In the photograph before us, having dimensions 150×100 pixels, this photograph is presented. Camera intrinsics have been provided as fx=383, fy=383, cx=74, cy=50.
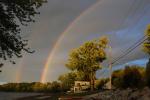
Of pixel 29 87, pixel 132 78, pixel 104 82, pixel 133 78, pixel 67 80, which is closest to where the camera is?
pixel 133 78

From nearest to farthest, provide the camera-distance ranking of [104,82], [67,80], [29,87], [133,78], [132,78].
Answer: [133,78], [132,78], [104,82], [67,80], [29,87]

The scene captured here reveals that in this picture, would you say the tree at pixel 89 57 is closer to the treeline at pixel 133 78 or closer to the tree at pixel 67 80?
the tree at pixel 67 80

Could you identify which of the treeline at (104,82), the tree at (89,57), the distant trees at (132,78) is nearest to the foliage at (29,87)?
the treeline at (104,82)

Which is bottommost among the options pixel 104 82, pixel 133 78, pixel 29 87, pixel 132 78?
pixel 133 78

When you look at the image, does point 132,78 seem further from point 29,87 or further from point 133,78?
point 29,87

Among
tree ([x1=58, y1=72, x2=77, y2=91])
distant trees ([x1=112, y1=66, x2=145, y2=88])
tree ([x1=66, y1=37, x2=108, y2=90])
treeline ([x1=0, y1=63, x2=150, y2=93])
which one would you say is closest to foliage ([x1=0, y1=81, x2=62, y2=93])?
treeline ([x1=0, y1=63, x2=150, y2=93])

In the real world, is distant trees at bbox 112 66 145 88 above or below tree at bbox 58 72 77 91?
below

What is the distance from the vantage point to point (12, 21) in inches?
1039

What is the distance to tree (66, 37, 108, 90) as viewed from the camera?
121938mm

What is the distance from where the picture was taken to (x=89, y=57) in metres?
123

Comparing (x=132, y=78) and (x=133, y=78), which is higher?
(x=132, y=78)

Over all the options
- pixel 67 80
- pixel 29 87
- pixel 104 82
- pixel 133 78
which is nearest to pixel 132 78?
pixel 133 78

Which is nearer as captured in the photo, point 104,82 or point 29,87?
point 104,82

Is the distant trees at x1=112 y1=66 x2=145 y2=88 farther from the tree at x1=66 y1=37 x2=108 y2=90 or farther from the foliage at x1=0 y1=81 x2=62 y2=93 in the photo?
the foliage at x1=0 y1=81 x2=62 y2=93
